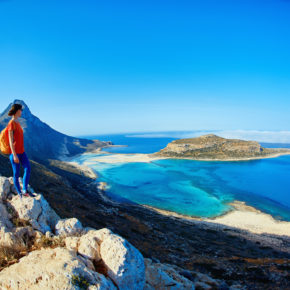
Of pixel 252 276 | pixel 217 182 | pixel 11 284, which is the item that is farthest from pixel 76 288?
pixel 217 182

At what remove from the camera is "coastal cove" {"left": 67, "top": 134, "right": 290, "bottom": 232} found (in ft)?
165

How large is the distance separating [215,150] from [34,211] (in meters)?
144

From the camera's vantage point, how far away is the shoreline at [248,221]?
36659 mm

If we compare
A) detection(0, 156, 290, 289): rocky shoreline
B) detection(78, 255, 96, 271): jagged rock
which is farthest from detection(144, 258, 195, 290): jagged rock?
detection(0, 156, 290, 289): rocky shoreline

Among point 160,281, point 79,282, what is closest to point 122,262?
point 79,282

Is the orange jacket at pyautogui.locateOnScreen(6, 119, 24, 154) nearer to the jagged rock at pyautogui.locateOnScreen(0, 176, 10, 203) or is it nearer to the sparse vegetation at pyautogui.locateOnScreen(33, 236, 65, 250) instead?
the jagged rock at pyautogui.locateOnScreen(0, 176, 10, 203)

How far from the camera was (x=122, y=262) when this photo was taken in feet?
17.3

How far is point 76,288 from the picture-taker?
4.11 metres

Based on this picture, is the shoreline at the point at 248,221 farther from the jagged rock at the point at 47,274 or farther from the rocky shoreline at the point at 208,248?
the jagged rock at the point at 47,274

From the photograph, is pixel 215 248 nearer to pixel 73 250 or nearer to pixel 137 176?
pixel 73 250

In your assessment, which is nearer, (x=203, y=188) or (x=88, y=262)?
(x=88, y=262)

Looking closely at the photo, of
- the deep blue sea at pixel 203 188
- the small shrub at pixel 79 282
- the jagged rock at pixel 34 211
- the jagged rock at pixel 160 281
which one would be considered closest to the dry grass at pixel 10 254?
the jagged rock at pixel 34 211

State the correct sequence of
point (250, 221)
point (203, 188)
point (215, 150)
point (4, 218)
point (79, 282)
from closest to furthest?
point (79, 282), point (4, 218), point (250, 221), point (203, 188), point (215, 150)

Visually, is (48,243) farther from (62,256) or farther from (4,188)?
(4,188)
